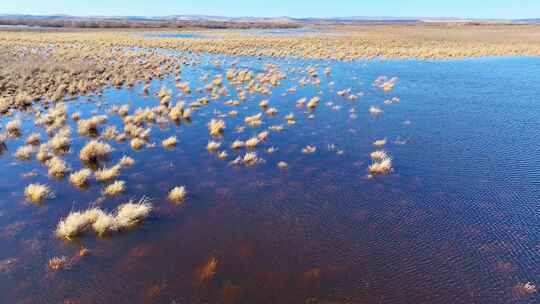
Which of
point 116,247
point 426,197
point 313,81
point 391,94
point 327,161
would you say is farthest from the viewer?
point 313,81

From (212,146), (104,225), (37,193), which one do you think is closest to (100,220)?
(104,225)

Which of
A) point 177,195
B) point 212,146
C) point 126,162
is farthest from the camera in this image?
point 212,146

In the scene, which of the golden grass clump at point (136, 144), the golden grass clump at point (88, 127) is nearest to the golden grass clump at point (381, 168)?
the golden grass clump at point (136, 144)

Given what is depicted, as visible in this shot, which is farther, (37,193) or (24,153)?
(24,153)

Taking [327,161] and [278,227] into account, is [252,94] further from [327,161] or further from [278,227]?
[278,227]

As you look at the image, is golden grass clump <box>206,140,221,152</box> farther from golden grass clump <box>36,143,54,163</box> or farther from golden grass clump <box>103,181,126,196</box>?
golden grass clump <box>36,143,54,163</box>

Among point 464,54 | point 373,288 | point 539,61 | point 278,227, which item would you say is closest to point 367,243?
point 373,288

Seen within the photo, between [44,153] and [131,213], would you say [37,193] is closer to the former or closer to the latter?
[131,213]
